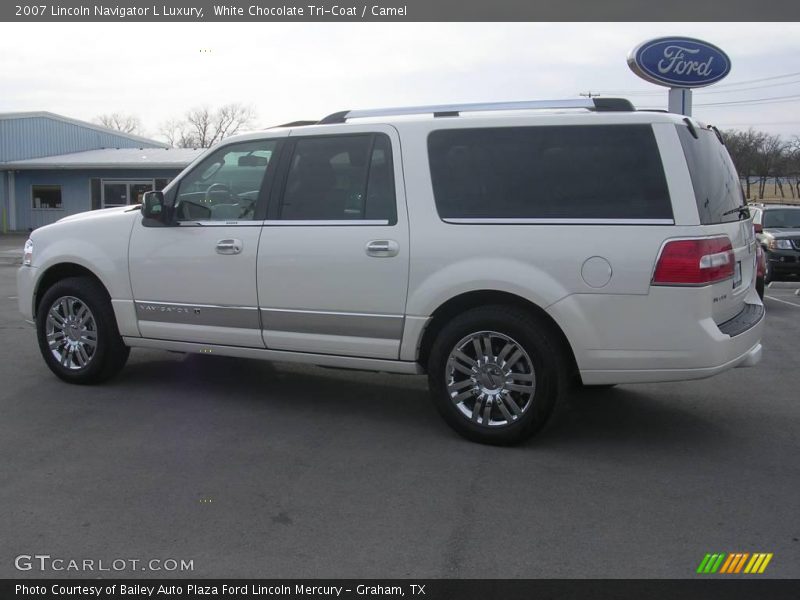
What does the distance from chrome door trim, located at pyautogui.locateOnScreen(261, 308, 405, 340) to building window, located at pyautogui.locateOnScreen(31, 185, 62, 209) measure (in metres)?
32.6

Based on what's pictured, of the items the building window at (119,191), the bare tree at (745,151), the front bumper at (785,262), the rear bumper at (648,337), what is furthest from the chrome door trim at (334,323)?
the bare tree at (745,151)

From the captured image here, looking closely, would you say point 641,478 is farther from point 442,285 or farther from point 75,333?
point 75,333

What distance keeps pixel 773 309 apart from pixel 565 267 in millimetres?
8711

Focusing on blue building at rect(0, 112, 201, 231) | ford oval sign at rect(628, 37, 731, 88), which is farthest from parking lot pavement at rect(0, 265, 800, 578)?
blue building at rect(0, 112, 201, 231)

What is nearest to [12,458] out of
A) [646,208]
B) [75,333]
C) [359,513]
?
[75,333]

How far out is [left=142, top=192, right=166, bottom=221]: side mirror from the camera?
6.04m

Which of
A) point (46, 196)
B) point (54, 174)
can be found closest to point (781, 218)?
point (54, 174)

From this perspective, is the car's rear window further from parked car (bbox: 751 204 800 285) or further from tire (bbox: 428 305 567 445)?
parked car (bbox: 751 204 800 285)

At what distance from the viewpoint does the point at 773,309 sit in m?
12.2

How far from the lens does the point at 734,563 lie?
352cm

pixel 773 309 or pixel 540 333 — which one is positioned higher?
pixel 540 333

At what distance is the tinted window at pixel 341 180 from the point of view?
5.41 m

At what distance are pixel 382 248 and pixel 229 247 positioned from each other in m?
1.22

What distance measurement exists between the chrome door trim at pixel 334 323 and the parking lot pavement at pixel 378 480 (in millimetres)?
651
